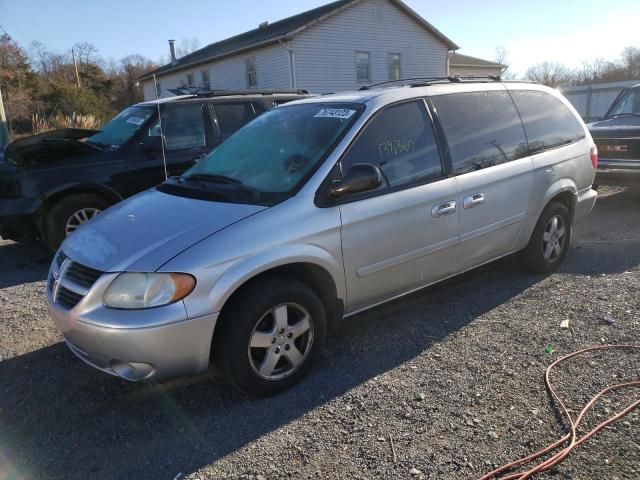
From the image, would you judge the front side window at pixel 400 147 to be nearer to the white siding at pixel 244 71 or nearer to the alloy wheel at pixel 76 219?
the alloy wheel at pixel 76 219

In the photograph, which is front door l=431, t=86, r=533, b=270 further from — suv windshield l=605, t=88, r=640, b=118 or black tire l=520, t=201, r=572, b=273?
suv windshield l=605, t=88, r=640, b=118

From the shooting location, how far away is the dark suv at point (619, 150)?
7.86 metres

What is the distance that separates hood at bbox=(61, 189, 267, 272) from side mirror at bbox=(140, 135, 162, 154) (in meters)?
2.75

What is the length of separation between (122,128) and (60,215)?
145cm

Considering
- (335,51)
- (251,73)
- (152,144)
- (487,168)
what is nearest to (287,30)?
(335,51)

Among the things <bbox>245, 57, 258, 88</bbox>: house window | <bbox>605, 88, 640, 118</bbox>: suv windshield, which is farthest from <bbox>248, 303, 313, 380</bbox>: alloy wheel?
<bbox>245, 57, 258, 88</bbox>: house window

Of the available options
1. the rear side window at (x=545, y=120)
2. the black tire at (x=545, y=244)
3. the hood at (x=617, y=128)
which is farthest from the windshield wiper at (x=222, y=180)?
the hood at (x=617, y=128)

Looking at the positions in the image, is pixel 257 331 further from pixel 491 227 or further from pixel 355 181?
pixel 491 227

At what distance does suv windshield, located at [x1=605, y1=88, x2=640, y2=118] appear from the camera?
895cm

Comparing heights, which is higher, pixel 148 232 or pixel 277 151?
pixel 277 151

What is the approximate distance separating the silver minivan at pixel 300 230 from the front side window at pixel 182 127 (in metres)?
2.36

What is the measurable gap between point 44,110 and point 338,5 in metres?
18.2

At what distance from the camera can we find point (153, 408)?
3107 millimetres

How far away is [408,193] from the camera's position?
3600 millimetres
